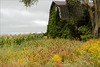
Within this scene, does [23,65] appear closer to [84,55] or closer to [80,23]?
[84,55]

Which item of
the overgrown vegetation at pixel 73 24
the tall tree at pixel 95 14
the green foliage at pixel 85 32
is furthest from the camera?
the overgrown vegetation at pixel 73 24

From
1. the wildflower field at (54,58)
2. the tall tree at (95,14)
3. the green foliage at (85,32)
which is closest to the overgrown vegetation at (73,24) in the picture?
the green foliage at (85,32)

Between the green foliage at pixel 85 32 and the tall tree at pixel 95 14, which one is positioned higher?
the tall tree at pixel 95 14

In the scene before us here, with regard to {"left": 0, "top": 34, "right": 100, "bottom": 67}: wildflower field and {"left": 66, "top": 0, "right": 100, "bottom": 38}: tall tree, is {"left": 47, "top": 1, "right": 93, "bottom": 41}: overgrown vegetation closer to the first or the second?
{"left": 66, "top": 0, "right": 100, "bottom": 38}: tall tree

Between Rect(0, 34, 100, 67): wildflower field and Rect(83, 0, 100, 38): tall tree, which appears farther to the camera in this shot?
Rect(83, 0, 100, 38): tall tree

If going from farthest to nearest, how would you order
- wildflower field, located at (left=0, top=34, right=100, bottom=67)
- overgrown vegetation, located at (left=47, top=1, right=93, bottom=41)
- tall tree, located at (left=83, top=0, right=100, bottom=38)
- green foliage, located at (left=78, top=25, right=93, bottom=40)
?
1. overgrown vegetation, located at (left=47, top=1, right=93, bottom=41)
2. tall tree, located at (left=83, top=0, right=100, bottom=38)
3. green foliage, located at (left=78, top=25, right=93, bottom=40)
4. wildflower field, located at (left=0, top=34, right=100, bottom=67)

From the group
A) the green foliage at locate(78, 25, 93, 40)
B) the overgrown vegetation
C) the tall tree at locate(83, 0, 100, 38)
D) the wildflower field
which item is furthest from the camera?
the overgrown vegetation

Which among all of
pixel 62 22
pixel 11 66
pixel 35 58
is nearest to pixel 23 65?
pixel 11 66

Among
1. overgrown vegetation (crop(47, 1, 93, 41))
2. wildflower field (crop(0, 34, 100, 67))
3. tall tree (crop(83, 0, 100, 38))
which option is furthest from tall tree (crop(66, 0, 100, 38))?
wildflower field (crop(0, 34, 100, 67))

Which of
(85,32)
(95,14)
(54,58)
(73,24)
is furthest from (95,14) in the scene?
(54,58)

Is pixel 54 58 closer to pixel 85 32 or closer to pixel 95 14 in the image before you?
pixel 85 32

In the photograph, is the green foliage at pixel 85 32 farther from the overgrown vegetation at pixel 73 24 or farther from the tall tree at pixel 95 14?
the tall tree at pixel 95 14

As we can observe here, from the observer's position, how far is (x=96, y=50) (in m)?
7.62

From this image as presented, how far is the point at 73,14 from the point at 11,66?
12488 millimetres
